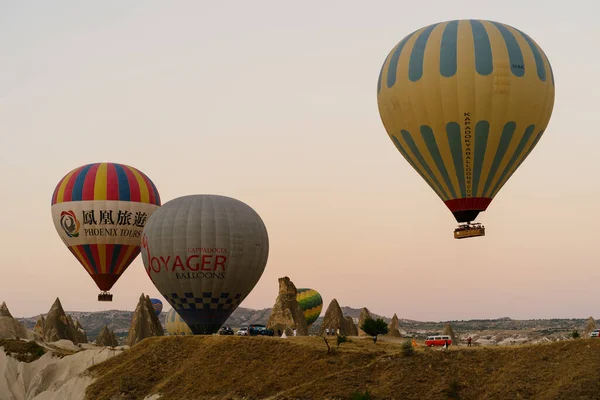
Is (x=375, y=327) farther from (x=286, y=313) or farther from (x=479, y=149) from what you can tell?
(x=286, y=313)

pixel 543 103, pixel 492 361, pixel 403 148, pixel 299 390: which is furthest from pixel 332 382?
pixel 543 103

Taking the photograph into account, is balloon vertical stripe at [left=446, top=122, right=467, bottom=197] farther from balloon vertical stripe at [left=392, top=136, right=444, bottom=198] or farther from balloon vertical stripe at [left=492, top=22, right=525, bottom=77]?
balloon vertical stripe at [left=492, top=22, right=525, bottom=77]

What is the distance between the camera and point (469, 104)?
57000 millimetres

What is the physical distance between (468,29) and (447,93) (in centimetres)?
530

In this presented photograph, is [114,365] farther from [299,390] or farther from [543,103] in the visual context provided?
[543,103]

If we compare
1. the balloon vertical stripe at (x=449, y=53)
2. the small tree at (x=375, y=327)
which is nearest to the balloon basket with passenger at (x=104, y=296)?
the small tree at (x=375, y=327)

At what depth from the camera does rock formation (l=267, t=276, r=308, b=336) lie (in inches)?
3406

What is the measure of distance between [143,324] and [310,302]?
122 ft

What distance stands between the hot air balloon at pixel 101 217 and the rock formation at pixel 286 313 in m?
17.6

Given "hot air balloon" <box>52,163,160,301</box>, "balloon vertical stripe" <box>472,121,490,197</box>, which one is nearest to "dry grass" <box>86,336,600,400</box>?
"balloon vertical stripe" <box>472,121,490,197</box>

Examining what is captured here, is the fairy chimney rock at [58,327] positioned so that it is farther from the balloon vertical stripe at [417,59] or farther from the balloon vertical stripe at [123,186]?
the balloon vertical stripe at [417,59]

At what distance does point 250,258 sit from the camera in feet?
237

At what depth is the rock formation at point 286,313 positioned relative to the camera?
86500 mm

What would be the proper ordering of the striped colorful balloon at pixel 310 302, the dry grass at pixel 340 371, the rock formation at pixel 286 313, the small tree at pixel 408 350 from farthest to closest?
1. the striped colorful balloon at pixel 310 302
2. the rock formation at pixel 286 313
3. the small tree at pixel 408 350
4. the dry grass at pixel 340 371
